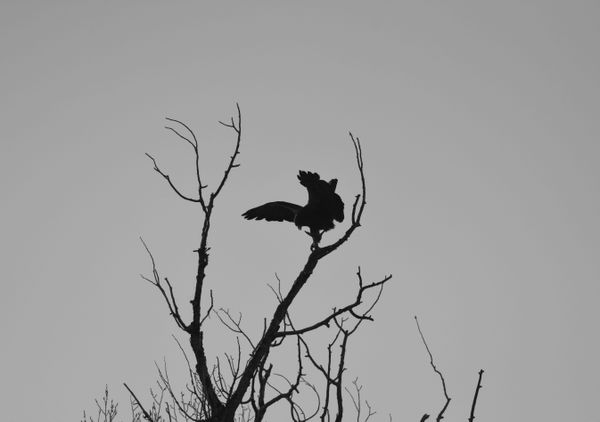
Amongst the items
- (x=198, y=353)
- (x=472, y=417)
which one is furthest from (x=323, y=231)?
(x=472, y=417)

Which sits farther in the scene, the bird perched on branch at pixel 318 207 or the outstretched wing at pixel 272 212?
the outstretched wing at pixel 272 212

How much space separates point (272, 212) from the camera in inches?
191

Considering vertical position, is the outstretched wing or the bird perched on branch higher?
the outstretched wing

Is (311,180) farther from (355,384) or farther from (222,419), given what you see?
(222,419)

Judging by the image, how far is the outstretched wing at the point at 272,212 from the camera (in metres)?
4.60

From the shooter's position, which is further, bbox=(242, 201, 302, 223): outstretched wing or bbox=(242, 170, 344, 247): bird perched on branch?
bbox=(242, 201, 302, 223): outstretched wing

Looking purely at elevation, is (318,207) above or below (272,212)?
below

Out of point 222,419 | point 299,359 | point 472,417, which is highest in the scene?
point 299,359

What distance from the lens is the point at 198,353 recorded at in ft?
8.18

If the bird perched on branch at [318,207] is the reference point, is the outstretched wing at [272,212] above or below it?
above

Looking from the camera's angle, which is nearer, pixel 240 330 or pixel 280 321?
pixel 280 321

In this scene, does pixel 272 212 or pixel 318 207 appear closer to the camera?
pixel 318 207

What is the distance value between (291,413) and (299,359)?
239mm

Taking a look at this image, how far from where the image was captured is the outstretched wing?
4602 millimetres
